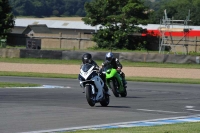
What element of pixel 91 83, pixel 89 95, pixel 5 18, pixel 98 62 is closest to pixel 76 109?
pixel 89 95

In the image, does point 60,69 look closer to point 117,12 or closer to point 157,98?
point 157,98

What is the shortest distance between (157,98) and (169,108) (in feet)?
10.7

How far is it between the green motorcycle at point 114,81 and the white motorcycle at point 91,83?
10.9 feet

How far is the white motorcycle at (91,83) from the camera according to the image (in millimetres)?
14953

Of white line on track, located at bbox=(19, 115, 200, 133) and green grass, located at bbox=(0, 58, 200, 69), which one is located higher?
white line on track, located at bbox=(19, 115, 200, 133)

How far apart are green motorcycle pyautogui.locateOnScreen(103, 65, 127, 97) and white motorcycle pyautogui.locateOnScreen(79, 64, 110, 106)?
3332mm

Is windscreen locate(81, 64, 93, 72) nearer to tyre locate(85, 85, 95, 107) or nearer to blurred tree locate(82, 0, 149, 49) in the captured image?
tyre locate(85, 85, 95, 107)

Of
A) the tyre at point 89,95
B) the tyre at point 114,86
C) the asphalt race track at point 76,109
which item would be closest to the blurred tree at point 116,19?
the asphalt race track at point 76,109

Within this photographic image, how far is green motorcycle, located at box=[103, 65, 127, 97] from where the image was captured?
1872cm

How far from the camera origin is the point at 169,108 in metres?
15.5

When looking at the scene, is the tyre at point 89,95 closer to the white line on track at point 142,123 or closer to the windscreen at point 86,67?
the windscreen at point 86,67

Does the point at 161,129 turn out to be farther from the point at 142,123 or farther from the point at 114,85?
the point at 114,85

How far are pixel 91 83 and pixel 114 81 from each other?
3960 mm

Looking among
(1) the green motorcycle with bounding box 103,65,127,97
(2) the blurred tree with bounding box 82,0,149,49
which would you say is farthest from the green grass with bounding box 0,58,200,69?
(1) the green motorcycle with bounding box 103,65,127,97
